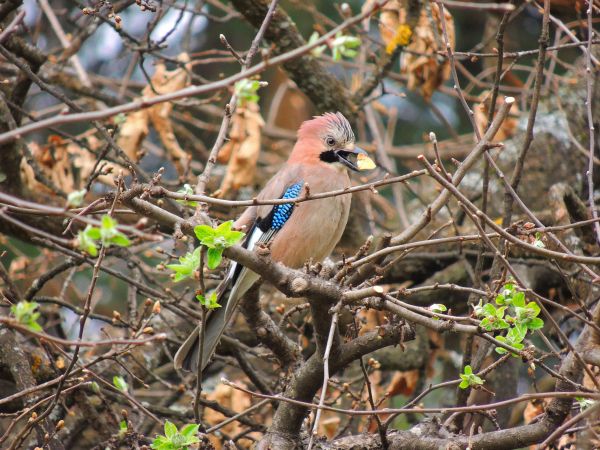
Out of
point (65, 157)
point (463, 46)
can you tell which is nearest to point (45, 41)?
point (65, 157)

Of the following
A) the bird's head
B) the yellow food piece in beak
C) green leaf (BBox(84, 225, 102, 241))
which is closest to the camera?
green leaf (BBox(84, 225, 102, 241))

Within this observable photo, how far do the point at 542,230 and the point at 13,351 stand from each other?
2807 mm

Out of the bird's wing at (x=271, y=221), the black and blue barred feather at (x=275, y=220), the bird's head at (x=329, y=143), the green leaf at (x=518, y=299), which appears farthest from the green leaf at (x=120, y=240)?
Answer: the bird's head at (x=329, y=143)

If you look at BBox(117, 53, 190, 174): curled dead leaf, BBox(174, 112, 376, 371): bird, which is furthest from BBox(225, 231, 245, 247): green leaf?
BBox(117, 53, 190, 174): curled dead leaf

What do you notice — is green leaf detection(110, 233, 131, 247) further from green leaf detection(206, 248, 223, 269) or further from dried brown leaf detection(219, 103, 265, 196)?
dried brown leaf detection(219, 103, 265, 196)

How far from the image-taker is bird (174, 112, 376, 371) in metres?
4.46

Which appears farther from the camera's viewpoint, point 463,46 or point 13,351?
point 463,46

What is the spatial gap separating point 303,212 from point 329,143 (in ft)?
2.26

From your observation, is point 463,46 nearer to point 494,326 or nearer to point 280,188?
point 280,188

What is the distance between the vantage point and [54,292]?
7.68 m

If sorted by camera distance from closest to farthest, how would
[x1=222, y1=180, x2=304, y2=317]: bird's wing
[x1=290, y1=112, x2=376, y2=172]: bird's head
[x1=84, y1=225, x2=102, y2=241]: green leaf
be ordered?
[x1=84, y1=225, x2=102, y2=241]: green leaf < [x1=222, y1=180, x2=304, y2=317]: bird's wing < [x1=290, y1=112, x2=376, y2=172]: bird's head

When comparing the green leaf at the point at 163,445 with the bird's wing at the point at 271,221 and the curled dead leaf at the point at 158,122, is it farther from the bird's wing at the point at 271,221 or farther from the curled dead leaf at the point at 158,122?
the curled dead leaf at the point at 158,122

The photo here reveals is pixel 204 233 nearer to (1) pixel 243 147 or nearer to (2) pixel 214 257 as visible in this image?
(2) pixel 214 257

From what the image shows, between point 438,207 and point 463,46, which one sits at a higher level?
point 463,46
